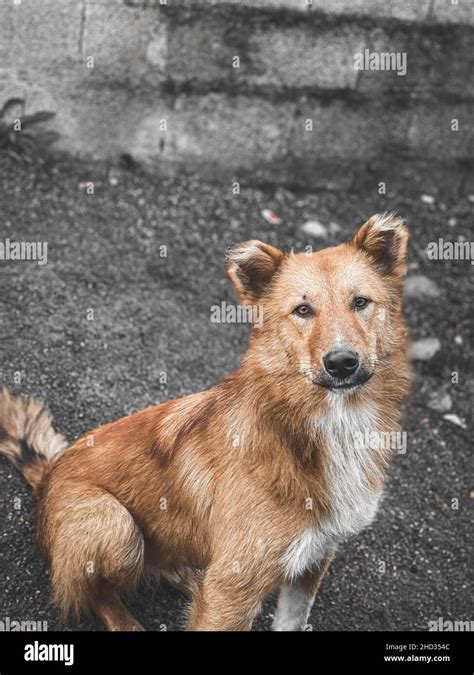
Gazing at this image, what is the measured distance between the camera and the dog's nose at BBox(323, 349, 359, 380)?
365 centimetres

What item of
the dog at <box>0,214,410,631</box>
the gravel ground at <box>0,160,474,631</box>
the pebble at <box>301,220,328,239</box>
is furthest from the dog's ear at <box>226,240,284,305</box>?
the pebble at <box>301,220,328,239</box>

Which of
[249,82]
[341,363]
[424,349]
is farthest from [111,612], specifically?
[249,82]

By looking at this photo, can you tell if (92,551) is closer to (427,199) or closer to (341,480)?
(341,480)

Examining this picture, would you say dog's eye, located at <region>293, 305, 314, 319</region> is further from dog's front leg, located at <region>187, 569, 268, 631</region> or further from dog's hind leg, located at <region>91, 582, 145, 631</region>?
dog's hind leg, located at <region>91, 582, 145, 631</region>

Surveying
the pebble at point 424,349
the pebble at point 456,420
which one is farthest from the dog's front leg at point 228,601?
the pebble at point 424,349

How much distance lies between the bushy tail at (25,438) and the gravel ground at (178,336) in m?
0.13

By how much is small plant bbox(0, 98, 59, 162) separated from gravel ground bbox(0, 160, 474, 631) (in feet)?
0.55

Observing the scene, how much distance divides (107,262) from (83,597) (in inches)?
131

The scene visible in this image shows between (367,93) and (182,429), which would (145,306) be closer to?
(182,429)

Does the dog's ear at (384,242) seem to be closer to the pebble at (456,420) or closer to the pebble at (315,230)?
the pebble at (456,420)

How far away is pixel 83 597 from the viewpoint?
437cm

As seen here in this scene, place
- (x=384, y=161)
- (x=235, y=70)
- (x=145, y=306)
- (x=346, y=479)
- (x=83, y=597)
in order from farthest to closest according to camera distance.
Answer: (x=384, y=161) < (x=235, y=70) < (x=145, y=306) < (x=83, y=597) < (x=346, y=479)

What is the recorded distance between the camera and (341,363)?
366 cm
